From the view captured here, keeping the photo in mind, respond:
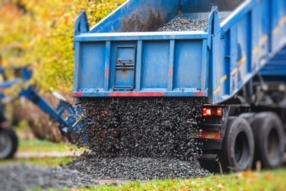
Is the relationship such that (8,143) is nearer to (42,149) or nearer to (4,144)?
(4,144)

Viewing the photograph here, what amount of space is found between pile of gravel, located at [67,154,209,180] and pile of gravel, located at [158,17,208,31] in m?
1.68

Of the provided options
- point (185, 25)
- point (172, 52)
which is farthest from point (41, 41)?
point (172, 52)

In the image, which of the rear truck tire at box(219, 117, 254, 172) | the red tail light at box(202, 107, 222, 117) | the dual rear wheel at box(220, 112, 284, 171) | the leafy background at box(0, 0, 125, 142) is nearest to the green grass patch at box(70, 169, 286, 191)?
the rear truck tire at box(219, 117, 254, 172)

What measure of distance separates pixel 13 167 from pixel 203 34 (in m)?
2.54

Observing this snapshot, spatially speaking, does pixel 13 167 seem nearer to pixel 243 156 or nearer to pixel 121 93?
pixel 121 93

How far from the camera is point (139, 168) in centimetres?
753

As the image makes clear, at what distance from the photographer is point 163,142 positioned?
284 inches

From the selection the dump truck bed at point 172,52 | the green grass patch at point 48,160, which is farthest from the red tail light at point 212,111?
the green grass patch at point 48,160

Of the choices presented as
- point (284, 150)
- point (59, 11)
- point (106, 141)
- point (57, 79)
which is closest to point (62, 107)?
point (57, 79)

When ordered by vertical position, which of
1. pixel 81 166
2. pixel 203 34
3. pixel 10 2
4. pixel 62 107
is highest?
pixel 10 2

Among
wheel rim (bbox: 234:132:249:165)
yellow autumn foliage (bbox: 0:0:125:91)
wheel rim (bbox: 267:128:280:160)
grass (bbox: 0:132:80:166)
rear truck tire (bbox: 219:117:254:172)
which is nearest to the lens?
rear truck tire (bbox: 219:117:254:172)

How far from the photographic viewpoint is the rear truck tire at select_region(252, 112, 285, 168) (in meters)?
8.98

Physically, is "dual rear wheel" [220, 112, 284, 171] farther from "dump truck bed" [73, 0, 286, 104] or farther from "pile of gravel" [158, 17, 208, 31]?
"pile of gravel" [158, 17, 208, 31]

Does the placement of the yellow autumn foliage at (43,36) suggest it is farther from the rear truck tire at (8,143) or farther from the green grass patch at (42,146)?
the rear truck tire at (8,143)
